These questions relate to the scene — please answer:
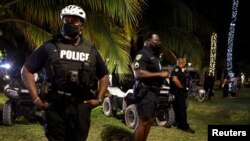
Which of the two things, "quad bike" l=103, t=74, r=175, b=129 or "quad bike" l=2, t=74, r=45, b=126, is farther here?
"quad bike" l=103, t=74, r=175, b=129

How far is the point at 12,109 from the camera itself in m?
8.53

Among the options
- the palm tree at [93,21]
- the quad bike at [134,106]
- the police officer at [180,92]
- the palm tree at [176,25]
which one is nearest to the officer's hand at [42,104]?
the palm tree at [93,21]

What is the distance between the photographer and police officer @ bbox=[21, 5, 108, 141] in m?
3.59

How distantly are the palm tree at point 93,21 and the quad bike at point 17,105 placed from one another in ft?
3.10

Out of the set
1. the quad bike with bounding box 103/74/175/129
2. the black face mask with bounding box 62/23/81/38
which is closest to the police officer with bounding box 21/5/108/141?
the black face mask with bounding box 62/23/81/38

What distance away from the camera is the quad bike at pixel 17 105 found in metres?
8.27

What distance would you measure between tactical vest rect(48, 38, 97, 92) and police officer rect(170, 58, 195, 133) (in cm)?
508

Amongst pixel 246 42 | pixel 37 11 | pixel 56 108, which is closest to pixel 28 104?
pixel 37 11

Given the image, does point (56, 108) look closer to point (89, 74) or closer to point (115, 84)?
point (89, 74)

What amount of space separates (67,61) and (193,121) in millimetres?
7442

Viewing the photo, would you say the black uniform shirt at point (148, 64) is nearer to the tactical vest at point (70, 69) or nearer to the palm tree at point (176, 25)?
the tactical vest at point (70, 69)

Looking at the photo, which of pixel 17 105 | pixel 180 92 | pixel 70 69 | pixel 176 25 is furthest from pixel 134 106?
pixel 70 69

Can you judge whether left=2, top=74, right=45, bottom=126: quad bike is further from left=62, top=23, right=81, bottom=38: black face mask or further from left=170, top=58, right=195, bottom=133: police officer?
left=62, top=23, right=81, bottom=38: black face mask

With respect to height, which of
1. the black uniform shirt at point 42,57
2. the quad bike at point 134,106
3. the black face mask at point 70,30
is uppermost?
the black face mask at point 70,30
